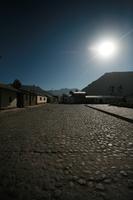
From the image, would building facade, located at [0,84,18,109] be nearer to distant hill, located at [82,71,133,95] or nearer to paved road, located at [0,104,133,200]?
paved road, located at [0,104,133,200]

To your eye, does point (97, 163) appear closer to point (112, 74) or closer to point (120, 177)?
point (120, 177)

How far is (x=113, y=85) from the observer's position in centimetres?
13900

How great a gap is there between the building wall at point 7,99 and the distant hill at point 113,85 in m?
105

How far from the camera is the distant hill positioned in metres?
127

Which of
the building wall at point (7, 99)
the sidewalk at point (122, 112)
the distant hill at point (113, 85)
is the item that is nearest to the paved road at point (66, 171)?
the sidewalk at point (122, 112)

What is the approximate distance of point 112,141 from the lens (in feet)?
18.2

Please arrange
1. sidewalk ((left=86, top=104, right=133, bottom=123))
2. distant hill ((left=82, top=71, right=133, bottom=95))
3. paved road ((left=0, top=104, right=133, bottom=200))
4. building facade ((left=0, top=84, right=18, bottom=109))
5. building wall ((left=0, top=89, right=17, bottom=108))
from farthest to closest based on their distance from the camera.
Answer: distant hill ((left=82, top=71, right=133, bottom=95)) < building wall ((left=0, top=89, right=17, bottom=108)) < building facade ((left=0, top=84, right=18, bottom=109)) < sidewalk ((left=86, top=104, right=133, bottom=123)) < paved road ((left=0, top=104, right=133, bottom=200))

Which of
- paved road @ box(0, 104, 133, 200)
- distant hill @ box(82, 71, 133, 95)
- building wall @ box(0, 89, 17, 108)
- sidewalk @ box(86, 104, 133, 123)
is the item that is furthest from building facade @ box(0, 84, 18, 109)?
distant hill @ box(82, 71, 133, 95)

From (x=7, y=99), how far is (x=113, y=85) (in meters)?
127

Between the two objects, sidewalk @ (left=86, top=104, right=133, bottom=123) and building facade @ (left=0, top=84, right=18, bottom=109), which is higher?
building facade @ (left=0, top=84, right=18, bottom=109)

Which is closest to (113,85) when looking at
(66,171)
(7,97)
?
(7,97)

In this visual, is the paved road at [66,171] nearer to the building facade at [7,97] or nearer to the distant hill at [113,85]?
the building facade at [7,97]

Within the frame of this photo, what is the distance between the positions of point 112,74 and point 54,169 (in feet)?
524

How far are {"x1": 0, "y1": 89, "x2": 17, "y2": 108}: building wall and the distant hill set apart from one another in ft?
346
